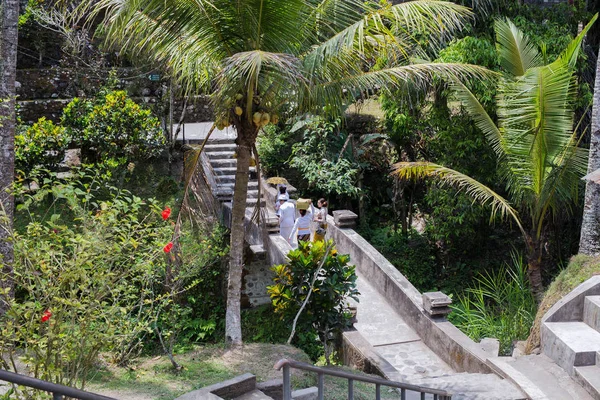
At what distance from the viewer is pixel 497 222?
52.1ft

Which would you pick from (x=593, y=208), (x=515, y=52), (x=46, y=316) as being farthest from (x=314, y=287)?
(x=515, y=52)

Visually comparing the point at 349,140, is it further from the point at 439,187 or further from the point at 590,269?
the point at 590,269

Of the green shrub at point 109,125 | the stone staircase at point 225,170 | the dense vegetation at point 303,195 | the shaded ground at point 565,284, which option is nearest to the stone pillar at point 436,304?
the dense vegetation at point 303,195

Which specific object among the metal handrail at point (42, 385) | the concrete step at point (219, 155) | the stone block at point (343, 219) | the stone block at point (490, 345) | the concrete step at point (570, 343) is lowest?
the stone block at point (490, 345)

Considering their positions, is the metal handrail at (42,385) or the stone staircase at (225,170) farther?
→ the stone staircase at (225,170)

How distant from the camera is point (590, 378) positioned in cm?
866

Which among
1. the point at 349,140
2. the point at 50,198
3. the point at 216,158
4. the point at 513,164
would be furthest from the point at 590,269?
the point at 50,198

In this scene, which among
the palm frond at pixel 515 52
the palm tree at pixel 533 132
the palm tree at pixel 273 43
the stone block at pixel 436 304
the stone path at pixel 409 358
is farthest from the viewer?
the palm frond at pixel 515 52

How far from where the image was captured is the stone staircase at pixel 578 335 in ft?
29.1

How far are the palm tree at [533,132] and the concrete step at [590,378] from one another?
11.3 feet

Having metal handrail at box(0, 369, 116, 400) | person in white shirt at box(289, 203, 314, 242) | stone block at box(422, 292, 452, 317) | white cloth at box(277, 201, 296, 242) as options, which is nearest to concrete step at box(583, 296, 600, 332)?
stone block at box(422, 292, 452, 317)

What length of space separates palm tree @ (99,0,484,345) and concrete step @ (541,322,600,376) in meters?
3.47

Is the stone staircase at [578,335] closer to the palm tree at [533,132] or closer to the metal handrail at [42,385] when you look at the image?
the palm tree at [533,132]

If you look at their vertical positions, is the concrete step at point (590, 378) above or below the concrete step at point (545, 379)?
above
